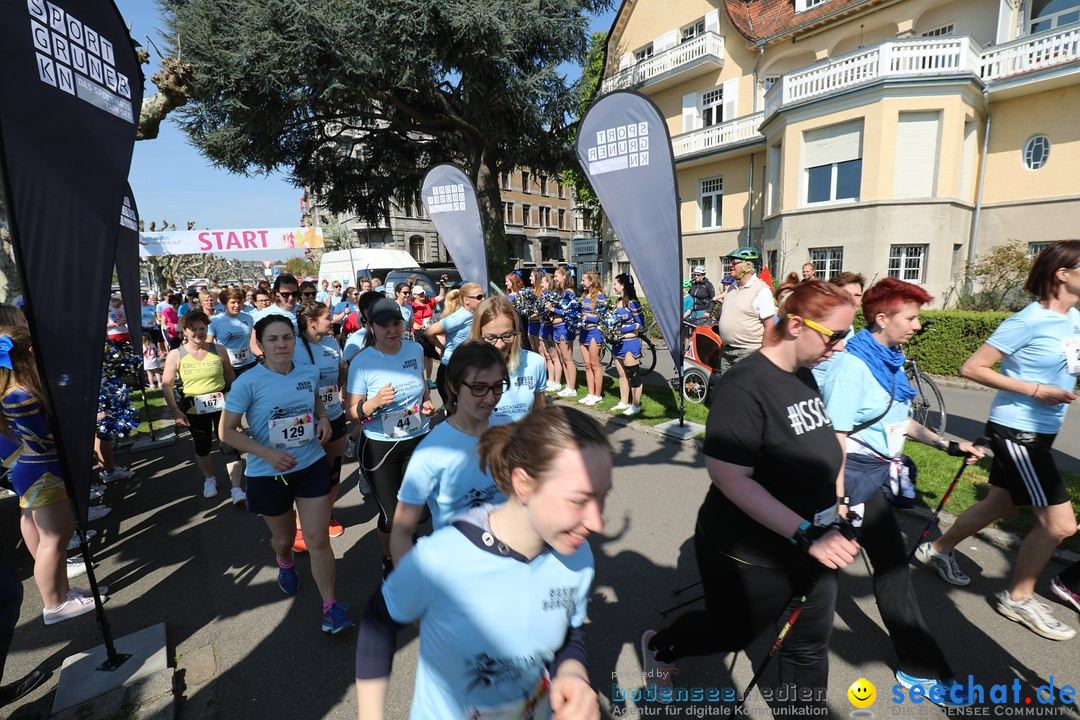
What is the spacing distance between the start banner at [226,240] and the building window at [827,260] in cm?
1823

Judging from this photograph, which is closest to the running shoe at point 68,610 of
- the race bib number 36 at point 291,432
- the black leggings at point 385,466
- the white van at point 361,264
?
the race bib number 36 at point 291,432

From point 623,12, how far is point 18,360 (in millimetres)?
27890

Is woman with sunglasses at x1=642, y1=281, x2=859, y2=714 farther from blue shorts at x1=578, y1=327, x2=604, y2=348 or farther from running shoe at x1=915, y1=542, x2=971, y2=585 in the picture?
blue shorts at x1=578, y1=327, x2=604, y2=348

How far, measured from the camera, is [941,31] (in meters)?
16.2

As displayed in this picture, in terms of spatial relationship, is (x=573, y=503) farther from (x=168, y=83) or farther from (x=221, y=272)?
(x=221, y=272)

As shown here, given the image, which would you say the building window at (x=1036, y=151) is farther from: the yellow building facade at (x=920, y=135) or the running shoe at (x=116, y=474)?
the running shoe at (x=116, y=474)

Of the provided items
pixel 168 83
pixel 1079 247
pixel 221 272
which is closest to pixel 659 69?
pixel 168 83

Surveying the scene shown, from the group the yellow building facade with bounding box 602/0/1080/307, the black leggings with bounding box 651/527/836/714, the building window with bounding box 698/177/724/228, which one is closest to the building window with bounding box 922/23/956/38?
the yellow building facade with bounding box 602/0/1080/307

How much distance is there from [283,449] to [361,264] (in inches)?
753

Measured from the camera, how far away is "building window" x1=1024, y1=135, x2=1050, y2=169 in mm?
14609

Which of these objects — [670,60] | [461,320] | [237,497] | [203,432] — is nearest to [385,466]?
[461,320]

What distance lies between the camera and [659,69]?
22.9 meters

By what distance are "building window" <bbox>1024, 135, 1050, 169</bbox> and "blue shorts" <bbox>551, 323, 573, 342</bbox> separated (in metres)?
16.4

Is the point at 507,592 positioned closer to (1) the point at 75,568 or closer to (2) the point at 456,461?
(2) the point at 456,461
